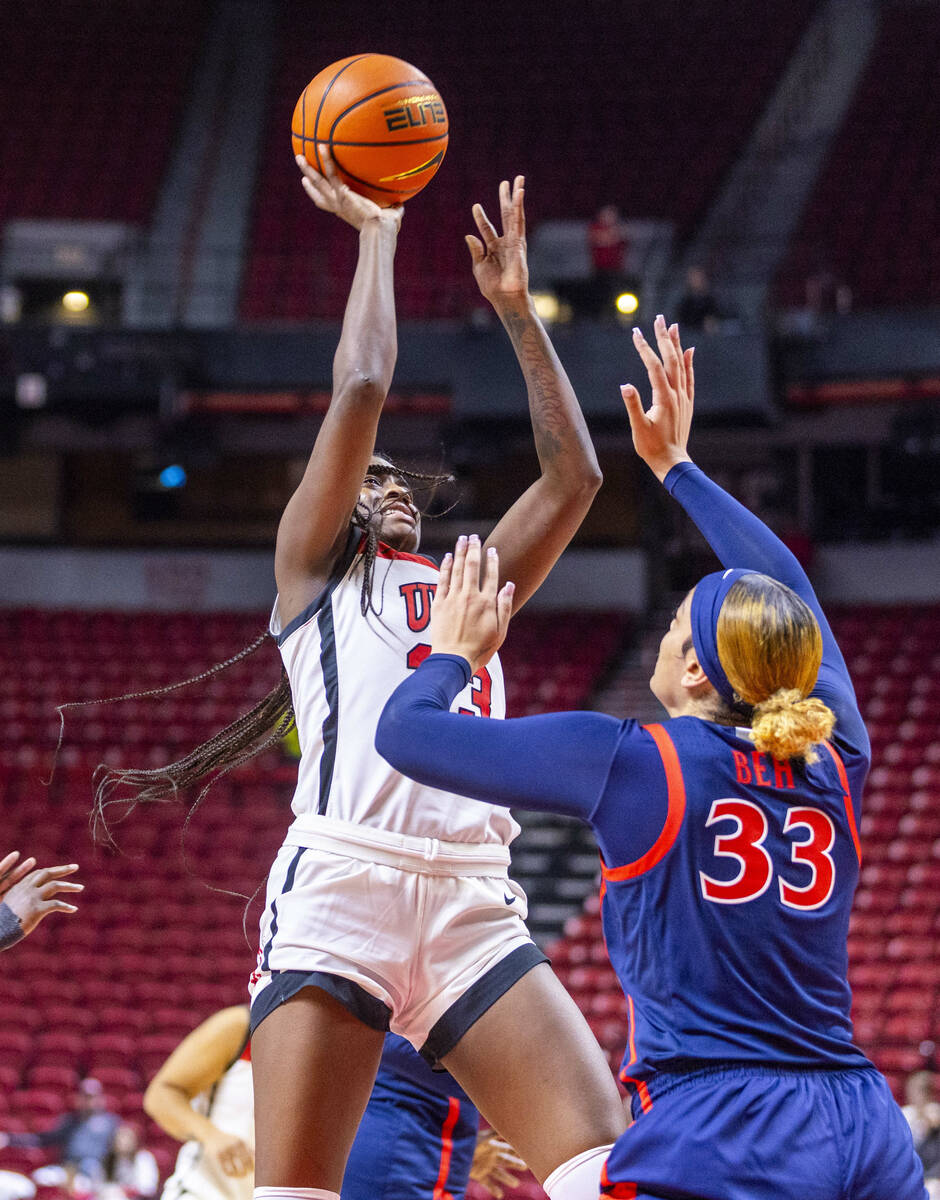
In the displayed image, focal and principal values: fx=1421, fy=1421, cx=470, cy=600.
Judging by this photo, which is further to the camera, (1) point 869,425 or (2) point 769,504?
(2) point 769,504

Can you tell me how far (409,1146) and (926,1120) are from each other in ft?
15.4

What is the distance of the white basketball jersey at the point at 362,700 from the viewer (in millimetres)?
2723

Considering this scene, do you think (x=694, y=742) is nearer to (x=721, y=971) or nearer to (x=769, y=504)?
(x=721, y=971)

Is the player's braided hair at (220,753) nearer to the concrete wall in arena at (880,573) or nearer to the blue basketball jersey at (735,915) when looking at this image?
the blue basketball jersey at (735,915)

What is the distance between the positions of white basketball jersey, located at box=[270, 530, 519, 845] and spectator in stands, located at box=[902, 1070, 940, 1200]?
4.74m

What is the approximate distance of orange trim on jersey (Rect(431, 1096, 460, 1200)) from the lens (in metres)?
3.30

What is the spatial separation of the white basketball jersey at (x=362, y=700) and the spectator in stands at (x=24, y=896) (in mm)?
715

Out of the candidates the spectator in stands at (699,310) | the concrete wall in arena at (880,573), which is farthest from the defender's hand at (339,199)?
the concrete wall in arena at (880,573)

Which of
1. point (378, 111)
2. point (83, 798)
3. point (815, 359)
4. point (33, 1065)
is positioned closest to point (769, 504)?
point (815, 359)

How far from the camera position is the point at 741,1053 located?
6.48 feet

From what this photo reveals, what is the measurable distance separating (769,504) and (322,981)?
13601mm

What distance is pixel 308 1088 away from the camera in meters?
2.54

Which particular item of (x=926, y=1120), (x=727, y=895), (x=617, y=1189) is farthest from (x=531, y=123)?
(x=617, y=1189)

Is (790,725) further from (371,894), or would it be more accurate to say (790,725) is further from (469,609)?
(371,894)
